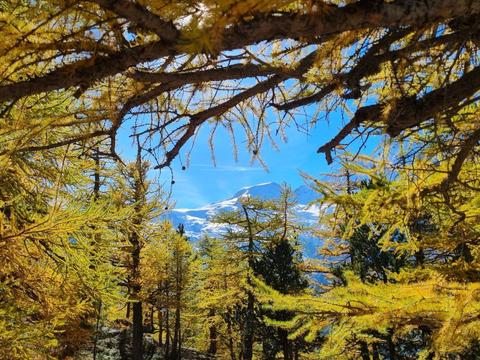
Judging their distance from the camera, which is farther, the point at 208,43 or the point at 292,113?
the point at 292,113

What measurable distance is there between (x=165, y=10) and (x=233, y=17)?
36cm

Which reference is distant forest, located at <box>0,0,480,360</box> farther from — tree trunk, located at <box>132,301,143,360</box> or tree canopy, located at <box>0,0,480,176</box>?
tree trunk, located at <box>132,301,143,360</box>

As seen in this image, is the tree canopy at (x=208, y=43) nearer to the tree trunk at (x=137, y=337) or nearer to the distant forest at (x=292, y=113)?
the distant forest at (x=292, y=113)

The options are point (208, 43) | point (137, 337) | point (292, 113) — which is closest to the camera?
point (208, 43)

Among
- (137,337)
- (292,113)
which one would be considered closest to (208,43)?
(292,113)

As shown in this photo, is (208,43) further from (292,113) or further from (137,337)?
(137,337)

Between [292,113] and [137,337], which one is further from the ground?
[292,113]

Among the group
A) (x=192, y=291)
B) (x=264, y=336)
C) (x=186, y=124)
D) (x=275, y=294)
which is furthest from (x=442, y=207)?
(x=192, y=291)

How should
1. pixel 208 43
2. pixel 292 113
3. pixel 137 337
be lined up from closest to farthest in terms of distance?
pixel 208 43
pixel 292 113
pixel 137 337

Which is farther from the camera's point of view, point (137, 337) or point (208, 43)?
point (137, 337)

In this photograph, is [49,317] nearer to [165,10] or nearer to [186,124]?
[186,124]

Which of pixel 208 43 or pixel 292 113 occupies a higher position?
pixel 292 113

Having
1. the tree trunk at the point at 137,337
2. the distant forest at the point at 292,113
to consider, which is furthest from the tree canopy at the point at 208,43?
the tree trunk at the point at 137,337

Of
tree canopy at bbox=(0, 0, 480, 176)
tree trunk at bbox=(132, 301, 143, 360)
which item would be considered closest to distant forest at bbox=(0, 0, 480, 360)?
tree canopy at bbox=(0, 0, 480, 176)
